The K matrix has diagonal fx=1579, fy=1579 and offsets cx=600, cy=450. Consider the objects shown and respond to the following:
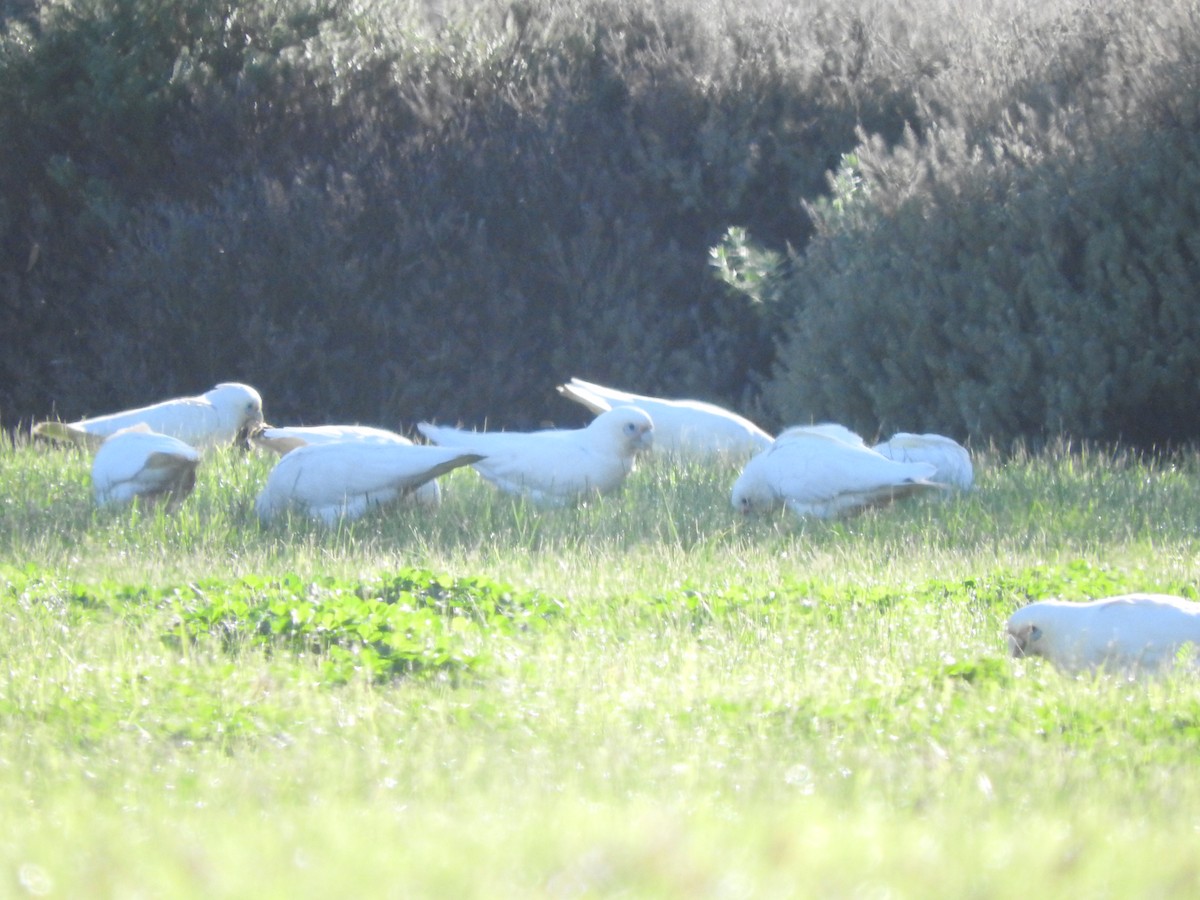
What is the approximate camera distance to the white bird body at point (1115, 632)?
475 centimetres

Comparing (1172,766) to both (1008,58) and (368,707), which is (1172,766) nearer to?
(368,707)

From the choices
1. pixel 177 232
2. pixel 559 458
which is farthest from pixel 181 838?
pixel 177 232

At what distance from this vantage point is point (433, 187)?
44.8 ft

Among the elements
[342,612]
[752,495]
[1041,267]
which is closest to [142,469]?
[752,495]

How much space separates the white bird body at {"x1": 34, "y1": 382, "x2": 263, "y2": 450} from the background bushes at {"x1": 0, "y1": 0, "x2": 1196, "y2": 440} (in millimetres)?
2593

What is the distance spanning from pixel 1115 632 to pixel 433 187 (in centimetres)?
978

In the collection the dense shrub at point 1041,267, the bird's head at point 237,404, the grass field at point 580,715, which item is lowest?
the grass field at point 580,715

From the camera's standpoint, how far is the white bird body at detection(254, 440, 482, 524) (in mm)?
7570

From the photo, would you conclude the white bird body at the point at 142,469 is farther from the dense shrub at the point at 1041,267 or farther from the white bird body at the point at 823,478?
the dense shrub at the point at 1041,267

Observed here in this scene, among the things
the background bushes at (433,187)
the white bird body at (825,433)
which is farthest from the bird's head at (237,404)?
the white bird body at (825,433)

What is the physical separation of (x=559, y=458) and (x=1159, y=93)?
5172 millimetres

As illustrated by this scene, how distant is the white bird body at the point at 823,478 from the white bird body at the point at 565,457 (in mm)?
789

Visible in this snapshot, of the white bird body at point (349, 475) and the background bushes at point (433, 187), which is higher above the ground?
the background bushes at point (433, 187)

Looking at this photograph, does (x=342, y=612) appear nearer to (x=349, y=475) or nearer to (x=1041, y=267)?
(x=349, y=475)
